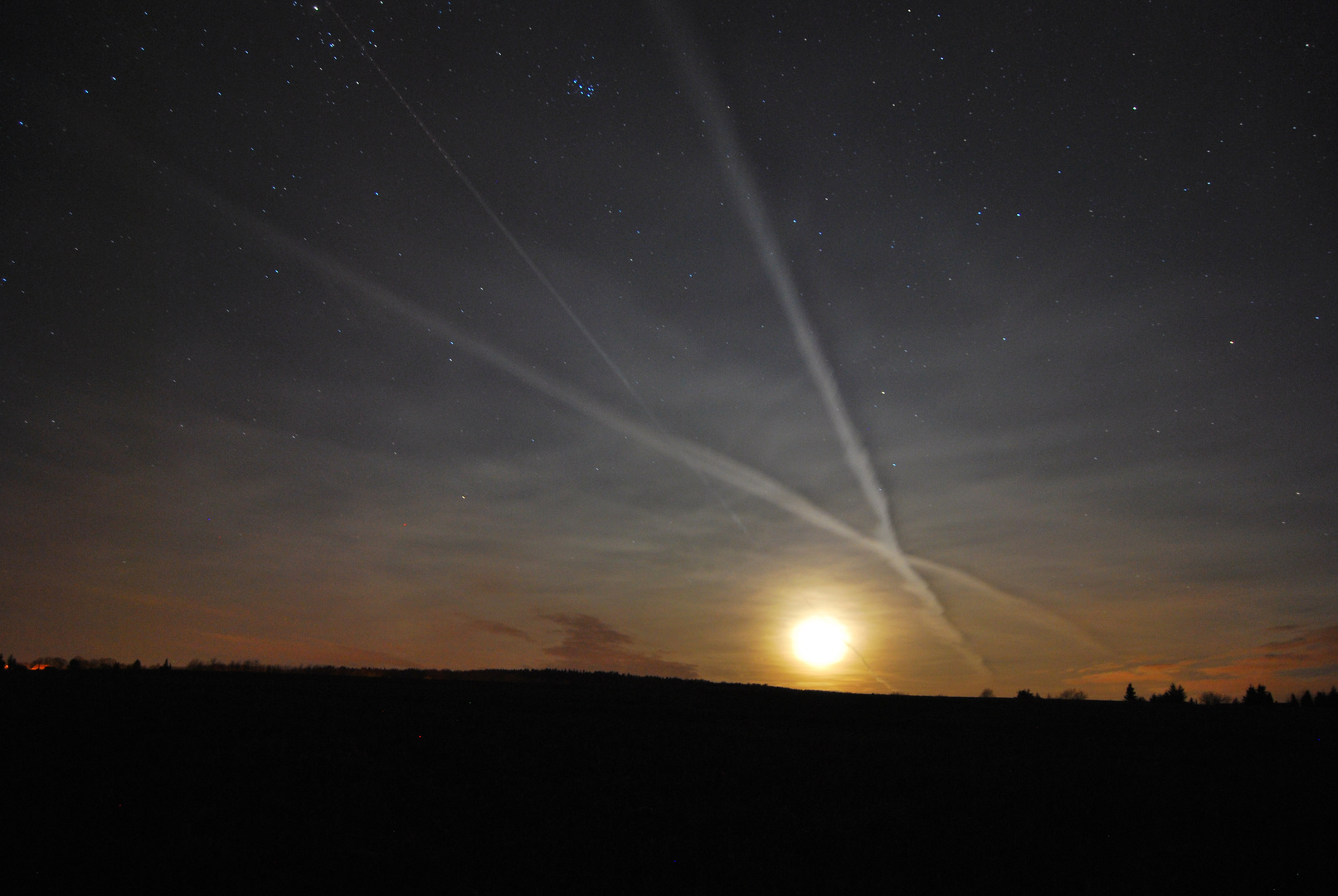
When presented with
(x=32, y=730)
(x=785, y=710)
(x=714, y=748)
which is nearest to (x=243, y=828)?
(x=32, y=730)

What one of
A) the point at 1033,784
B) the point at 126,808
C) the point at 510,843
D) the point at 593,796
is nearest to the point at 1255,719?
the point at 1033,784

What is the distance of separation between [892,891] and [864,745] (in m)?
16.3

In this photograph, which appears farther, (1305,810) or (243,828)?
(1305,810)

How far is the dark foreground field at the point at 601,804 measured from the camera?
1130cm

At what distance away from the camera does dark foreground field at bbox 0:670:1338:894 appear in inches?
445

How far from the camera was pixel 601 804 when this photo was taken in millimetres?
15516

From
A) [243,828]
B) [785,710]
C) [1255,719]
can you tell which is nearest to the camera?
[243,828]

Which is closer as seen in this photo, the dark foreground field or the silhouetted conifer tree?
the dark foreground field

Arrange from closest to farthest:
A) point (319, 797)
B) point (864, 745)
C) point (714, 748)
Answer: point (319, 797)
point (714, 748)
point (864, 745)

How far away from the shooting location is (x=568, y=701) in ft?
132

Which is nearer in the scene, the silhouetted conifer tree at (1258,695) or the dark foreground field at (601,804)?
the dark foreground field at (601,804)

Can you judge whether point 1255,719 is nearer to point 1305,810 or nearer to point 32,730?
point 1305,810

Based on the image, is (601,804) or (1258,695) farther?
(1258,695)

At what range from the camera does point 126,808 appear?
13297 mm
